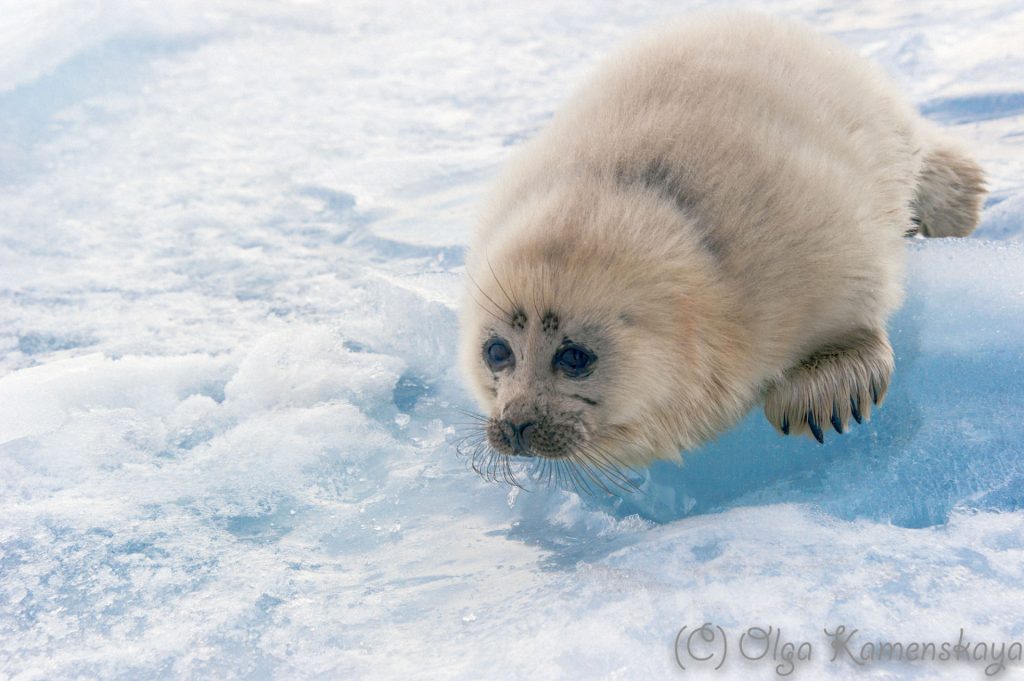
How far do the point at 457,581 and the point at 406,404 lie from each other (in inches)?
40.4

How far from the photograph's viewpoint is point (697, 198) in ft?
7.48

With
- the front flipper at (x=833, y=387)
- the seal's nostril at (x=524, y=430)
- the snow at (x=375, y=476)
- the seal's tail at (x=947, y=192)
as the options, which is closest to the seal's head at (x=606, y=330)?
the seal's nostril at (x=524, y=430)

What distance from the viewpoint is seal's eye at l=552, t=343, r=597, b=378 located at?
2.21 m

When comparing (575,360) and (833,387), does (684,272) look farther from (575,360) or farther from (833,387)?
(833,387)

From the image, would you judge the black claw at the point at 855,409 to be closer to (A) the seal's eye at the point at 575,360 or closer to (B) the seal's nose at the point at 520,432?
(A) the seal's eye at the point at 575,360

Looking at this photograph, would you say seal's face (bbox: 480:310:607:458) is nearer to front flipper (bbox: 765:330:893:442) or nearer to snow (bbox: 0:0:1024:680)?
snow (bbox: 0:0:1024:680)

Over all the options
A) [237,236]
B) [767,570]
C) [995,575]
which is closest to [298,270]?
[237,236]

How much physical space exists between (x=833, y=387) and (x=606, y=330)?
0.58 meters

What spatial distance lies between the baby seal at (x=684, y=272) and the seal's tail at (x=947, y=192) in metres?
0.85

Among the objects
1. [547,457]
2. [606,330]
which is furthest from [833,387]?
Answer: [547,457]

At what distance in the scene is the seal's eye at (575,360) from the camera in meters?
2.21

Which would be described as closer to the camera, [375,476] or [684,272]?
[684,272]

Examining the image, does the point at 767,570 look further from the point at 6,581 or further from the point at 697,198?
the point at 6,581

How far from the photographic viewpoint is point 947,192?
340cm
